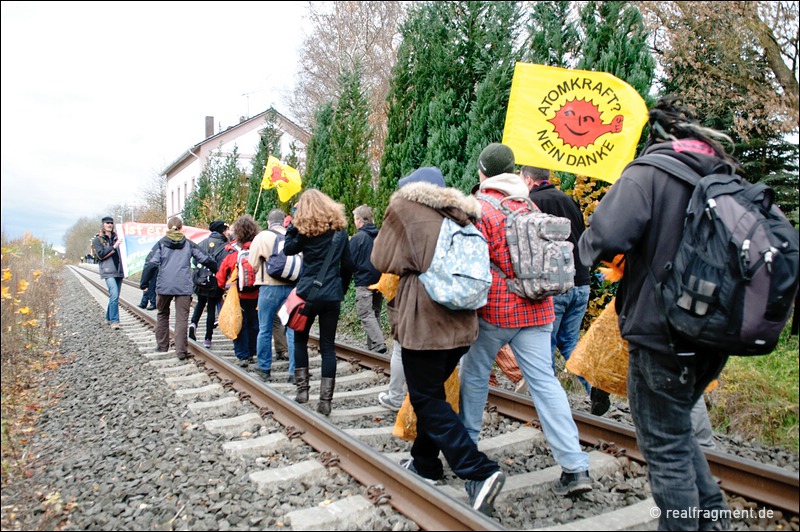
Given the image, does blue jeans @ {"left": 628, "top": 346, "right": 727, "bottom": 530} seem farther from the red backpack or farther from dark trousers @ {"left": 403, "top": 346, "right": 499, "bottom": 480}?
the red backpack

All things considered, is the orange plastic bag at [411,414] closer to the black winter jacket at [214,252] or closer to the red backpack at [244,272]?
the red backpack at [244,272]

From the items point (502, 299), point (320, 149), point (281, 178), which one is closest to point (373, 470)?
point (502, 299)

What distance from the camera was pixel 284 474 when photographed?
13.9ft

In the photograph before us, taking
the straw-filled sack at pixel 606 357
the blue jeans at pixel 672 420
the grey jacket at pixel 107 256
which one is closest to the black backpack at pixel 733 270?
the blue jeans at pixel 672 420

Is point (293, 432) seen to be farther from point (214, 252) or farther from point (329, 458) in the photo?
point (214, 252)

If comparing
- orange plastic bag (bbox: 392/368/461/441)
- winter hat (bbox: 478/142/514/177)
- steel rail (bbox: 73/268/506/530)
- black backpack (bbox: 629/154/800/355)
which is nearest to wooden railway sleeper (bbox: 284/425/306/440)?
steel rail (bbox: 73/268/506/530)

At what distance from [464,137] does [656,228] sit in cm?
728

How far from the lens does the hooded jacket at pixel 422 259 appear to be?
3562mm

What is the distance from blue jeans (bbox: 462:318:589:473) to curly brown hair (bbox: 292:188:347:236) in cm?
227

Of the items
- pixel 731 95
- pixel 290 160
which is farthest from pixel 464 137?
pixel 290 160

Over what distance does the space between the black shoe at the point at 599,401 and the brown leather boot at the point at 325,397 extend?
7.96ft

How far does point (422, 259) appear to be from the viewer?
11.8 feet

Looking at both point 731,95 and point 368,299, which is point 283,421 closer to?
point 368,299

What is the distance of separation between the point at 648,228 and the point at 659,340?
1.73 feet
